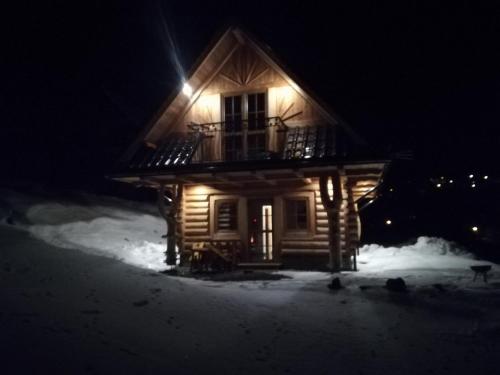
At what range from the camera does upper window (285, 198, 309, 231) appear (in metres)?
15.6

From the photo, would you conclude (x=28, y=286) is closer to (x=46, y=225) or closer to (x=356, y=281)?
(x=356, y=281)

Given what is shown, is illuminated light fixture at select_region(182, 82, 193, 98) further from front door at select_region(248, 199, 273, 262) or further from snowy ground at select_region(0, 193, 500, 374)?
snowy ground at select_region(0, 193, 500, 374)

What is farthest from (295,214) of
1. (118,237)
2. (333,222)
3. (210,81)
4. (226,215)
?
(118,237)

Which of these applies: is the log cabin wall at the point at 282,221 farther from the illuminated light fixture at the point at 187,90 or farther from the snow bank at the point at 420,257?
the illuminated light fixture at the point at 187,90

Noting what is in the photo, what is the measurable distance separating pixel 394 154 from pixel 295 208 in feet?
13.6

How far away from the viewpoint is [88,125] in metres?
31.9

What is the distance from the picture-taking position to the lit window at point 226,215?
16453mm

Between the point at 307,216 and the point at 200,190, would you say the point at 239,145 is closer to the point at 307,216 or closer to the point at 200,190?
the point at 200,190

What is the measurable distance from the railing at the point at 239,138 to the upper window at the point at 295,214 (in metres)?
2.07

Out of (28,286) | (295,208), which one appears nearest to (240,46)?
(295,208)

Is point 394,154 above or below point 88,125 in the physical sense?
below

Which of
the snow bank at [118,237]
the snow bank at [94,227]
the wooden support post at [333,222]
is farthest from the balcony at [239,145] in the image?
the snow bank at [118,237]

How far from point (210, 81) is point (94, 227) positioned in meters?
8.22

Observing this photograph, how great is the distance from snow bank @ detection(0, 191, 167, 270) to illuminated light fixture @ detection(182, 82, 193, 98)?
6.24 m
